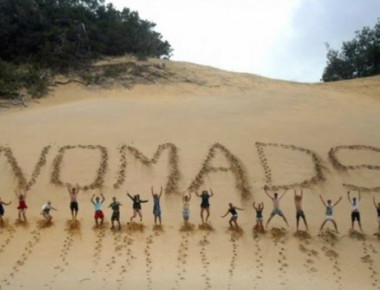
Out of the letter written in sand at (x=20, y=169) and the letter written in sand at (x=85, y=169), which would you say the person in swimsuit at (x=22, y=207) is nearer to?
the letter written in sand at (x=20, y=169)

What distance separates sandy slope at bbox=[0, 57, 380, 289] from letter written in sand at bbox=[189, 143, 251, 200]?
0.63 feet

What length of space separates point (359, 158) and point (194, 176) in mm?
6576

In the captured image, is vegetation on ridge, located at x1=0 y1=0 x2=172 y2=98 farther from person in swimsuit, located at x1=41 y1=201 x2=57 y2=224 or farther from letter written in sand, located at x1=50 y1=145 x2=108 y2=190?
person in swimsuit, located at x1=41 y1=201 x2=57 y2=224

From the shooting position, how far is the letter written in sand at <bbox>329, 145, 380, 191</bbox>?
2116cm

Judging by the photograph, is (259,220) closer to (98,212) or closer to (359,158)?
(98,212)

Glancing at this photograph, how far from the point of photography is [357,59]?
41.8 meters

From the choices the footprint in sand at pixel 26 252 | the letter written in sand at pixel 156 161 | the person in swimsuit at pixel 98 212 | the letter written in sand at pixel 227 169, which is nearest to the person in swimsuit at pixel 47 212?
the footprint in sand at pixel 26 252

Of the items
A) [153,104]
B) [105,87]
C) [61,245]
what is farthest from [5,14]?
[61,245]

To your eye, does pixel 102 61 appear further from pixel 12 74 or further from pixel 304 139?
pixel 304 139

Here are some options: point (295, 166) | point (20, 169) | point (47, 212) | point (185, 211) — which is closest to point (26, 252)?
point (47, 212)

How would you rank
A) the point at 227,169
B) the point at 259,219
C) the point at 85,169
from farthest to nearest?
the point at 227,169, the point at 85,169, the point at 259,219

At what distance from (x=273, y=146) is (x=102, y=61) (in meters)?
14.4

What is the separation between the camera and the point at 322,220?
60.8ft

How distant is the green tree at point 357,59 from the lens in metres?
41.0
